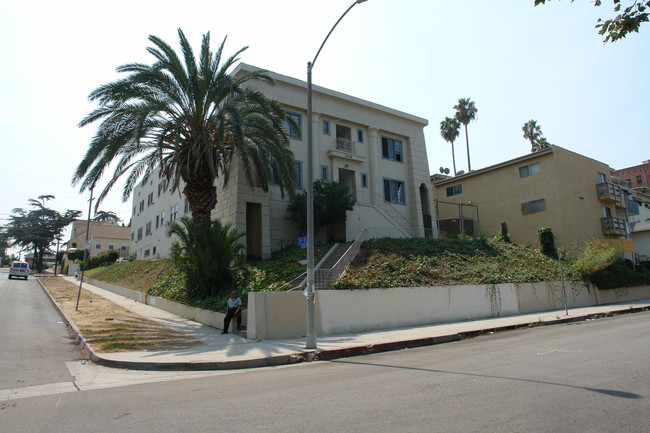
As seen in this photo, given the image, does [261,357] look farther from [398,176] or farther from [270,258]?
[398,176]

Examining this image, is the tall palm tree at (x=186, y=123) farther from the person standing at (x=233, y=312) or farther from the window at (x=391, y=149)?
the window at (x=391, y=149)

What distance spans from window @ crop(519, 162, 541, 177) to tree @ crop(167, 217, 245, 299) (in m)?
25.3

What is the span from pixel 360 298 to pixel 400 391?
8059 millimetres

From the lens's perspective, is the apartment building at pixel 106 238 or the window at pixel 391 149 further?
the apartment building at pixel 106 238

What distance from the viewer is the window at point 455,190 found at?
37906 millimetres

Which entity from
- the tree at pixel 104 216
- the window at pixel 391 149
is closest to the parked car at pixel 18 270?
the tree at pixel 104 216

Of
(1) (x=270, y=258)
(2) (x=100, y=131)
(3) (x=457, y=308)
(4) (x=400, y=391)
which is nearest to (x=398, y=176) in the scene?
(1) (x=270, y=258)

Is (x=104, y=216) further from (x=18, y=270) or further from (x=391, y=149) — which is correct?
(x=391, y=149)

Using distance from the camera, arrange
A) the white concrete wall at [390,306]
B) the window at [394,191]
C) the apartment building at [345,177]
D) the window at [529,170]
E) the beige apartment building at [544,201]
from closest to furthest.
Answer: the white concrete wall at [390,306], the apartment building at [345,177], the window at [394,191], the beige apartment building at [544,201], the window at [529,170]

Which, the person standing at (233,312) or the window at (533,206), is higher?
the window at (533,206)

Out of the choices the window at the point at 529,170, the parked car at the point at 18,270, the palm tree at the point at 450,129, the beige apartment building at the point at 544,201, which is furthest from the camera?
the palm tree at the point at 450,129

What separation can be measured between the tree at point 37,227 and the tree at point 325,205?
6162cm

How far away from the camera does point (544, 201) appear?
3127 centimetres

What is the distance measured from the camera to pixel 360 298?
14.1m
